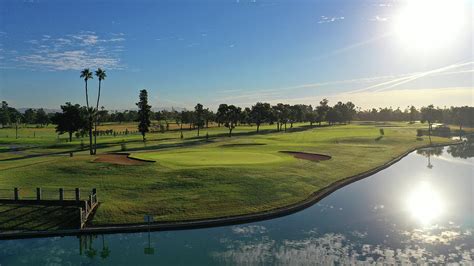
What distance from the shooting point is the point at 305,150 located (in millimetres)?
72062

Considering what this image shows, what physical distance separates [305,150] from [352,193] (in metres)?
29.3

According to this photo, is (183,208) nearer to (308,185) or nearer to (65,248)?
(65,248)

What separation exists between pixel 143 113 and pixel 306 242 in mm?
83305

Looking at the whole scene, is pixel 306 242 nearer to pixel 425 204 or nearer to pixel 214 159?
pixel 425 204

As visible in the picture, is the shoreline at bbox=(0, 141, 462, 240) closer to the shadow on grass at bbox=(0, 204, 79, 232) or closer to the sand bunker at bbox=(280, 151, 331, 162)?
the shadow on grass at bbox=(0, 204, 79, 232)

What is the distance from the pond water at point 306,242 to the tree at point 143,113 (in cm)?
7337

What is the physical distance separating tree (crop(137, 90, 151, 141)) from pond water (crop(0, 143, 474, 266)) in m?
73.4

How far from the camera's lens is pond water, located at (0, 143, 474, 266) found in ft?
80.0

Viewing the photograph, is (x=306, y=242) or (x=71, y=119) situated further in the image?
(x=71, y=119)

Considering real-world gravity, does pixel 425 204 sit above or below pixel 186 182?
below

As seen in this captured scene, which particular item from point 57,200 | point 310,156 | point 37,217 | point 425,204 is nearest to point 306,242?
point 425,204

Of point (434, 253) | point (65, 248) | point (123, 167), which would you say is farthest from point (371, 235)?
point (123, 167)

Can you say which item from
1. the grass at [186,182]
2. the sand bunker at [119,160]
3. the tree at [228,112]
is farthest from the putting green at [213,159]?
the tree at [228,112]

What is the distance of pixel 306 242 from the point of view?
2697cm
